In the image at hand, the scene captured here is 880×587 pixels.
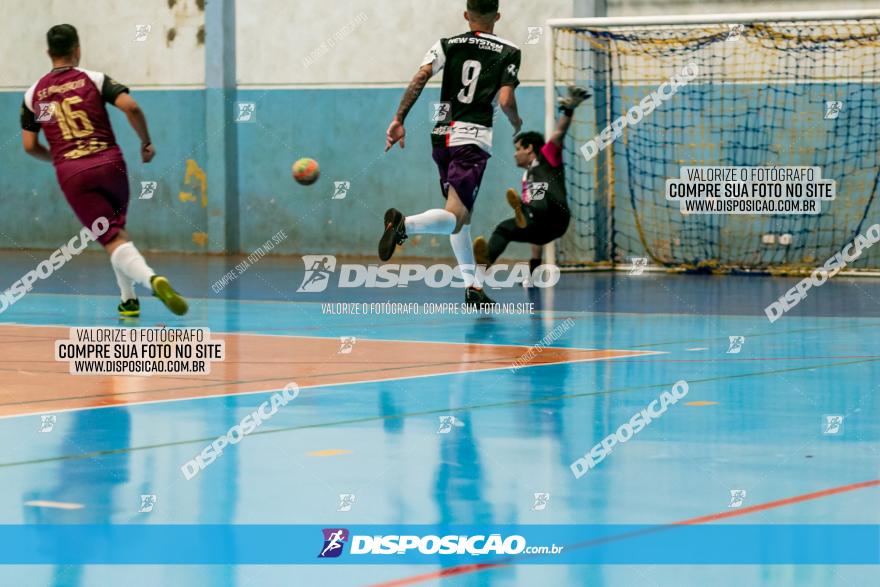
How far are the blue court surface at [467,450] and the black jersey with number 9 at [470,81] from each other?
171 cm

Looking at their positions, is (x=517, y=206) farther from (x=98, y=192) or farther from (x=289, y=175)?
(x=289, y=175)

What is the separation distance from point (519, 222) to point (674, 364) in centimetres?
603

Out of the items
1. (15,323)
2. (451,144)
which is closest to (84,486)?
(15,323)

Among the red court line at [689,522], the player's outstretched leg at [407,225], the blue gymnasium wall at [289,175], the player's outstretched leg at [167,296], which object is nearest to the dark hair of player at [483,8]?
the player's outstretched leg at [407,225]

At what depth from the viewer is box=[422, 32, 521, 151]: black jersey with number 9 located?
11.0 m

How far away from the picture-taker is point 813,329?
32.8ft

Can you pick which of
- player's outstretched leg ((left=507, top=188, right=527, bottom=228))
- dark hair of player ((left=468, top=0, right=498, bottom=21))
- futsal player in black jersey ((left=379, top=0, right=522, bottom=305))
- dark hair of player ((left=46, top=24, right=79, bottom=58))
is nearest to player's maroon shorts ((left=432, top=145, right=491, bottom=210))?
futsal player in black jersey ((left=379, top=0, right=522, bottom=305))

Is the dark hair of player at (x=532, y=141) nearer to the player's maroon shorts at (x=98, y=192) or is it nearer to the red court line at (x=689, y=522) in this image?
the player's maroon shorts at (x=98, y=192)

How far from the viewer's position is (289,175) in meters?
21.1

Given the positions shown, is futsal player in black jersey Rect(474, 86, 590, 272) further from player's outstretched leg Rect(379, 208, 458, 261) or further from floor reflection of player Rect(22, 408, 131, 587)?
floor reflection of player Rect(22, 408, 131, 587)

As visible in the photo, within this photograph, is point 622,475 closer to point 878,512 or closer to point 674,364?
point 878,512

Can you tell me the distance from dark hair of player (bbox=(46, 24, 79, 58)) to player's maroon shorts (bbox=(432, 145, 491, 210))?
2.66 meters

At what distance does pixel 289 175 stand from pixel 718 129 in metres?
6.31

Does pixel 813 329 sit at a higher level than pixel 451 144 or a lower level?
lower
